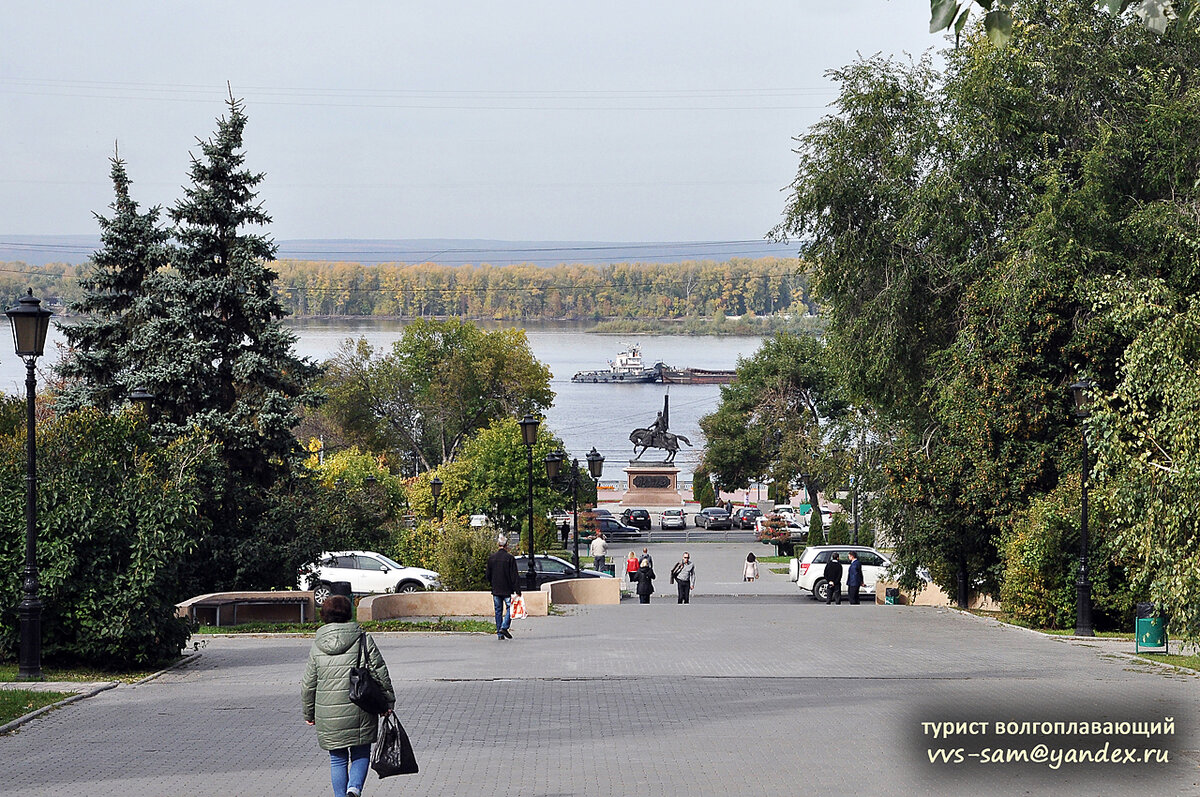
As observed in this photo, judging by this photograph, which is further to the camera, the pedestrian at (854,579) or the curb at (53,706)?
the pedestrian at (854,579)

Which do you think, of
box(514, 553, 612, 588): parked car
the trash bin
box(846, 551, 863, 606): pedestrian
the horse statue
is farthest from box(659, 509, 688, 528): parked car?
the trash bin

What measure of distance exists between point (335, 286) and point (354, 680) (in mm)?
183259

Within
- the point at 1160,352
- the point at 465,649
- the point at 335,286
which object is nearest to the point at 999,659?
the point at 1160,352

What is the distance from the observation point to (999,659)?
1733 cm

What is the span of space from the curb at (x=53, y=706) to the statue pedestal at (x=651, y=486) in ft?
235

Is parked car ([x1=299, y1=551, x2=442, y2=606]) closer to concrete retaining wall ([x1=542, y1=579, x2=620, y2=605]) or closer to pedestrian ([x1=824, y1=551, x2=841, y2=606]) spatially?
concrete retaining wall ([x1=542, y1=579, x2=620, y2=605])

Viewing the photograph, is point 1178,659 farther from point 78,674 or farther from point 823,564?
point 823,564

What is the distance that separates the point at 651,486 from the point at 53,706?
74416 mm

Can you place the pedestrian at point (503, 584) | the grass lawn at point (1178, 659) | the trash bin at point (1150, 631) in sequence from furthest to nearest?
the pedestrian at point (503, 584) < the trash bin at point (1150, 631) < the grass lawn at point (1178, 659)

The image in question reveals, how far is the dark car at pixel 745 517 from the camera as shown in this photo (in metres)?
78.4

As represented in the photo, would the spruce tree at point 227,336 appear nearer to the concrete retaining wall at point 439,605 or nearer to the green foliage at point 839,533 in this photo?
the concrete retaining wall at point 439,605

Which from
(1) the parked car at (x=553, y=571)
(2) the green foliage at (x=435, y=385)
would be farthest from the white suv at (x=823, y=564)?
(2) the green foliage at (x=435, y=385)

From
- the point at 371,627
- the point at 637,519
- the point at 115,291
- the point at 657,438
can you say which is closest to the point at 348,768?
the point at 371,627

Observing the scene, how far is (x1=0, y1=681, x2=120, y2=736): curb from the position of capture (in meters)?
11.3
